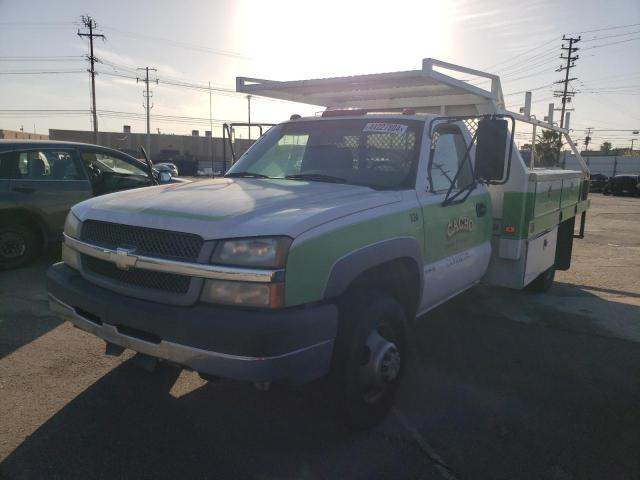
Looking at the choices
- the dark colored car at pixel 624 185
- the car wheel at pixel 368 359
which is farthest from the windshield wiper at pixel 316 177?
the dark colored car at pixel 624 185

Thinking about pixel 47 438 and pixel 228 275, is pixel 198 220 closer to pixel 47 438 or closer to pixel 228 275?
pixel 228 275

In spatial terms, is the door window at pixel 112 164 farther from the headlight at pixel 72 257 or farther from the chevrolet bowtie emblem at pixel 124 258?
the chevrolet bowtie emblem at pixel 124 258

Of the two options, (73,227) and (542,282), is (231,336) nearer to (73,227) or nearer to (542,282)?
(73,227)

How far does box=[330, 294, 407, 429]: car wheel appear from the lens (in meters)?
2.68

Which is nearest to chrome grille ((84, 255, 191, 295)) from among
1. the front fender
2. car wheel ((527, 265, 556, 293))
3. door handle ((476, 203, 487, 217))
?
the front fender

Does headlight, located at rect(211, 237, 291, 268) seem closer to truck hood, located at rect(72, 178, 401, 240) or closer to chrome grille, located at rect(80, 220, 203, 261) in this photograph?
truck hood, located at rect(72, 178, 401, 240)

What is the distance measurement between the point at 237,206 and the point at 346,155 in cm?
136

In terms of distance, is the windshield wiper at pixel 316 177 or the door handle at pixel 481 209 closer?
the windshield wiper at pixel 316 177

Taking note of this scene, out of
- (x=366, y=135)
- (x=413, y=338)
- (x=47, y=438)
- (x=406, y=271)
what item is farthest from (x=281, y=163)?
(x=47, y=438)

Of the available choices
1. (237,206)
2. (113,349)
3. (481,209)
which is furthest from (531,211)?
(113,349)

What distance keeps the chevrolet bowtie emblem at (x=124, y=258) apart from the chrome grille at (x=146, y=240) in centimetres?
4

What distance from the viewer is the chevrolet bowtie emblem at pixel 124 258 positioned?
2.59 meters

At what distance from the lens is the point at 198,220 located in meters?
2.48

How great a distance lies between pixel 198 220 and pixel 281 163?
1618mm
